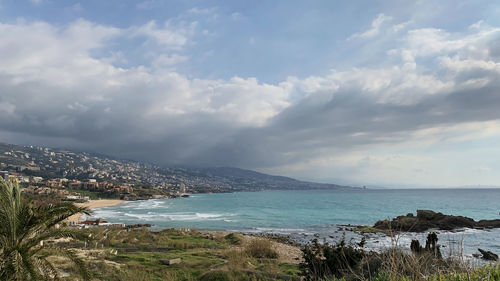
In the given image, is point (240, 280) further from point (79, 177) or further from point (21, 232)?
point (79, 177)

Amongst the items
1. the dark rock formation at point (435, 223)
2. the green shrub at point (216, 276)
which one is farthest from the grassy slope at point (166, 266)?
the dark rock formation at point (435, 223)

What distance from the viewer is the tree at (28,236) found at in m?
7.66

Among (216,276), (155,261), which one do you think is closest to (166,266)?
(155,261)

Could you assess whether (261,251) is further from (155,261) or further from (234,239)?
(234,239)

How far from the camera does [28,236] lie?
29.0 ft

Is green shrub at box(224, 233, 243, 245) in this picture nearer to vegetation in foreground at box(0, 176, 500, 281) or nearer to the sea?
vegetation in foreground at box(0, 176, 500, 281)

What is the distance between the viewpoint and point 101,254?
49.5ft

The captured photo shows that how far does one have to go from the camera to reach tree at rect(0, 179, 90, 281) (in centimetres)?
766

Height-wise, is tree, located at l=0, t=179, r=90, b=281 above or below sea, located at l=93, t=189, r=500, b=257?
above

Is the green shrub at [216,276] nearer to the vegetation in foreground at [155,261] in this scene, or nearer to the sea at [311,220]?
the vegetation in foreground at [155,261]

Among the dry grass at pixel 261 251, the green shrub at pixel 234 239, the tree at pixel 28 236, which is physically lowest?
the green shrub at pixel 234 239

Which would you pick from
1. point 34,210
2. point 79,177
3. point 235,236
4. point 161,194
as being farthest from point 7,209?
point 79,177

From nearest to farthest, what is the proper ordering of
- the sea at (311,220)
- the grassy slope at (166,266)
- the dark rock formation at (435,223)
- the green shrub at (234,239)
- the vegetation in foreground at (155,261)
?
the vegetation in foreground at (155,261), the grassy slope at (166,266), the green shrub at (234,239), the sea at (311,220), the dark rock formation at (435,223)

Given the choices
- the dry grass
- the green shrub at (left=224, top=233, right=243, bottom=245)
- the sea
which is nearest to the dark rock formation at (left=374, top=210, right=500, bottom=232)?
the sea
